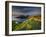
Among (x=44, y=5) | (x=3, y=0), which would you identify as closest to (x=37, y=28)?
(x=44, y=5)

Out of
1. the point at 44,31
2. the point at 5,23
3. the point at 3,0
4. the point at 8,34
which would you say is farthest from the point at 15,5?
the point at 44,31

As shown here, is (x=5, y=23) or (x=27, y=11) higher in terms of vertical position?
(x=27, y=11)

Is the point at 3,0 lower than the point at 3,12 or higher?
higher

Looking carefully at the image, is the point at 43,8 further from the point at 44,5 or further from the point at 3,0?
the point at 3,0

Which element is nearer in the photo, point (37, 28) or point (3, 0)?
point (3, 0)

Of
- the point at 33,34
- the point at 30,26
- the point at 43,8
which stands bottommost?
the point at 33,34

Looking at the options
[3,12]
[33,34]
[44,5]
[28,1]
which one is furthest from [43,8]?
[3,12]

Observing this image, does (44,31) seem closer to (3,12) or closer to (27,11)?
(27,11)

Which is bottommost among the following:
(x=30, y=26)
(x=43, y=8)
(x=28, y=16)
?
(x=30, y=26)

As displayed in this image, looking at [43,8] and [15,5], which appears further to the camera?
[43,8]
